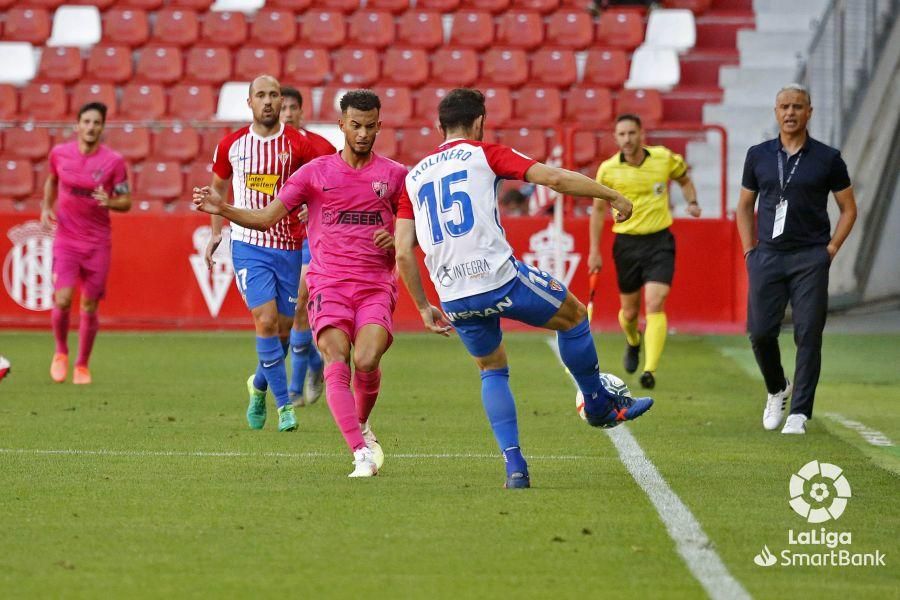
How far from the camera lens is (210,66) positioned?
22.9 metres

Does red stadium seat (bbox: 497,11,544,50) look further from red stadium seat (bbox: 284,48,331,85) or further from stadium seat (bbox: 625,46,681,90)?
red stadium seat (bbox: 284,48,331,85)

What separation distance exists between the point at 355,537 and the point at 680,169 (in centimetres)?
798

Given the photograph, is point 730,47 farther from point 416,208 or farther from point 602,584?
point 602,584

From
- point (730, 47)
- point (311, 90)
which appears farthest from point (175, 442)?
point (730, 47)

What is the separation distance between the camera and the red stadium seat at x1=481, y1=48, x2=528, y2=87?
2258 centimetres

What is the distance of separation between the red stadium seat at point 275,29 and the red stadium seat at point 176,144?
311 centimetres

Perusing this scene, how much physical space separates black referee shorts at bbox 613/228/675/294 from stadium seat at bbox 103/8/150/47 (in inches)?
482

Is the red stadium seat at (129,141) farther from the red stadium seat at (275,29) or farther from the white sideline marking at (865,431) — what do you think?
the white sideline marking at (865,431)

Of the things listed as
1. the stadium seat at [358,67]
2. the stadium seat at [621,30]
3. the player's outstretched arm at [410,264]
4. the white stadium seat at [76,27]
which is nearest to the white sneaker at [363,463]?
the player's outstretched arm at [410,264]

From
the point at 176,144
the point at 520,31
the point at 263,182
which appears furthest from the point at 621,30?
the point at 263,182

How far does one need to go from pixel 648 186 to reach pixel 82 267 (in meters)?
4.94

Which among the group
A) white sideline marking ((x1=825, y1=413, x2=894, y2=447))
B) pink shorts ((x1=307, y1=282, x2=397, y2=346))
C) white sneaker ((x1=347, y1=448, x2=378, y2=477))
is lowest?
white sideline marking ((x1=825, y1=413, x2=894, y2=447))

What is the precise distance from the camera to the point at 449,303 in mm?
7410

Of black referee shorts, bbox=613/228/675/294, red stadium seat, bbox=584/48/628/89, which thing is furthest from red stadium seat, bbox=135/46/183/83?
black referee shorts, bbox=613/228/675/294
